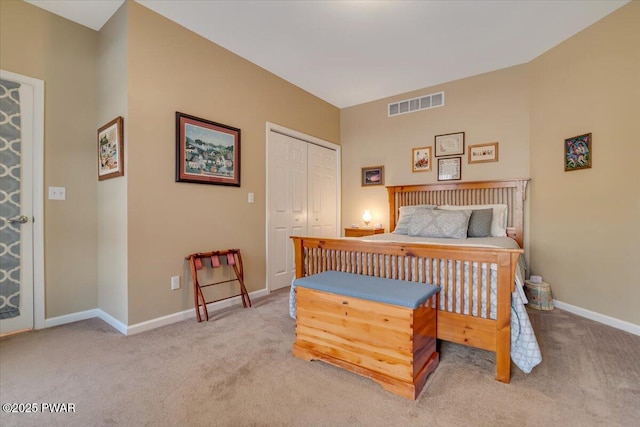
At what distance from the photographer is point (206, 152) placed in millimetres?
2932

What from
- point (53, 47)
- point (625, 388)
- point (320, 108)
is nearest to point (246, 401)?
point (625, 388)

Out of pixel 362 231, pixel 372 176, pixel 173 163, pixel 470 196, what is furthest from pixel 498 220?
pixel 173 163

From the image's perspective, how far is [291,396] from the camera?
1.62 metres

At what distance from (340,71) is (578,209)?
9.88ft

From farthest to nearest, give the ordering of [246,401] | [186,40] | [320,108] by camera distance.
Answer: [320,108] → [186,40] → [246,401]

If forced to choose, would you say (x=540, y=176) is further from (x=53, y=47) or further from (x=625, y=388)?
(x=53, y=47)

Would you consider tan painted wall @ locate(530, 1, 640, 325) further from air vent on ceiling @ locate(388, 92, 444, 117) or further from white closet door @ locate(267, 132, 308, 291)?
A: white closet door @ locate(267, 132, 308, 291)

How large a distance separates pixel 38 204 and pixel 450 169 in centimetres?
453

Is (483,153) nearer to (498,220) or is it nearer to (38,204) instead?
(498,220)

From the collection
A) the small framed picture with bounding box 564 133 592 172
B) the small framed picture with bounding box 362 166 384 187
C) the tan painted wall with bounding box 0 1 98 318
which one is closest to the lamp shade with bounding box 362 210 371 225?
the small framed picture with bounding box 362 166 384 187

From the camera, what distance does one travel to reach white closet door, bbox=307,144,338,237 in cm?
439

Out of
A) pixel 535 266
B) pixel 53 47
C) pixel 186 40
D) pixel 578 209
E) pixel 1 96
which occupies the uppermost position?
pixel 186 40

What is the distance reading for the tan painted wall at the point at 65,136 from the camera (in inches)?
97.4

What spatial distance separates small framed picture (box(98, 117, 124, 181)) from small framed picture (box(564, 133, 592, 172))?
4.27m
